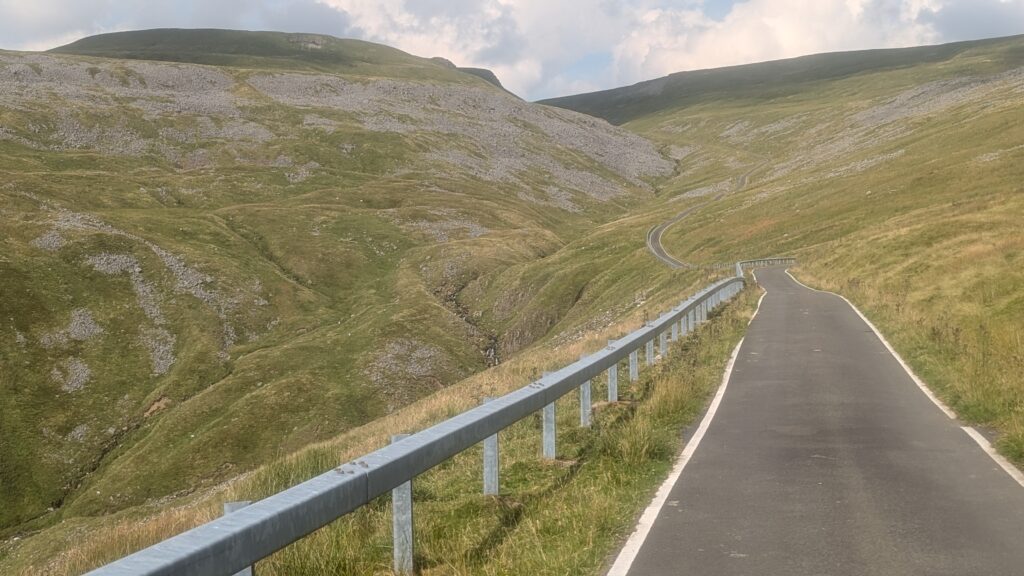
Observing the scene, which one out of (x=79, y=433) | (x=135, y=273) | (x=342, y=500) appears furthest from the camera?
(x=135, y=273)

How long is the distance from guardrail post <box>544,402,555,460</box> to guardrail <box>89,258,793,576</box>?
0.01 meters

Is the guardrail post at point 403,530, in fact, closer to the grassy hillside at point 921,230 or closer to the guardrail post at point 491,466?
the guardrail post at point 491,466

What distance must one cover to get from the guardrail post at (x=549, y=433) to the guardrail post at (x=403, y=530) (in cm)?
406

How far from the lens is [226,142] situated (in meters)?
134

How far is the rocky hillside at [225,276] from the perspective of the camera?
52.2 meters

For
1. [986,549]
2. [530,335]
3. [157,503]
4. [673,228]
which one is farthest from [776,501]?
[673,228]

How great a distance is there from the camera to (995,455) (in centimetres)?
1010

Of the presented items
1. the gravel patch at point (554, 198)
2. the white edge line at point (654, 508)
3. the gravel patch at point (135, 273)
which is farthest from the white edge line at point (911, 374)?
the gravel patch at point (554, 198)

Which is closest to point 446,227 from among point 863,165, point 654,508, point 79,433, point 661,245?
point 661,245

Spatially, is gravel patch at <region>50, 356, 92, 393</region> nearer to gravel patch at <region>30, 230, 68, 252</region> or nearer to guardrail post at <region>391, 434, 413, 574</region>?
gravel patch at <region>30, 230, 68, 252</region>

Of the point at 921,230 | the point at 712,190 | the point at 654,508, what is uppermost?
the point at 712,190

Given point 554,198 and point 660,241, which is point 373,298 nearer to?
point 660,241

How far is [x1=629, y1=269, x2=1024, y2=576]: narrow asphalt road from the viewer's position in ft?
21.7

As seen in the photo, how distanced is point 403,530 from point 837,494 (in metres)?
5.04
